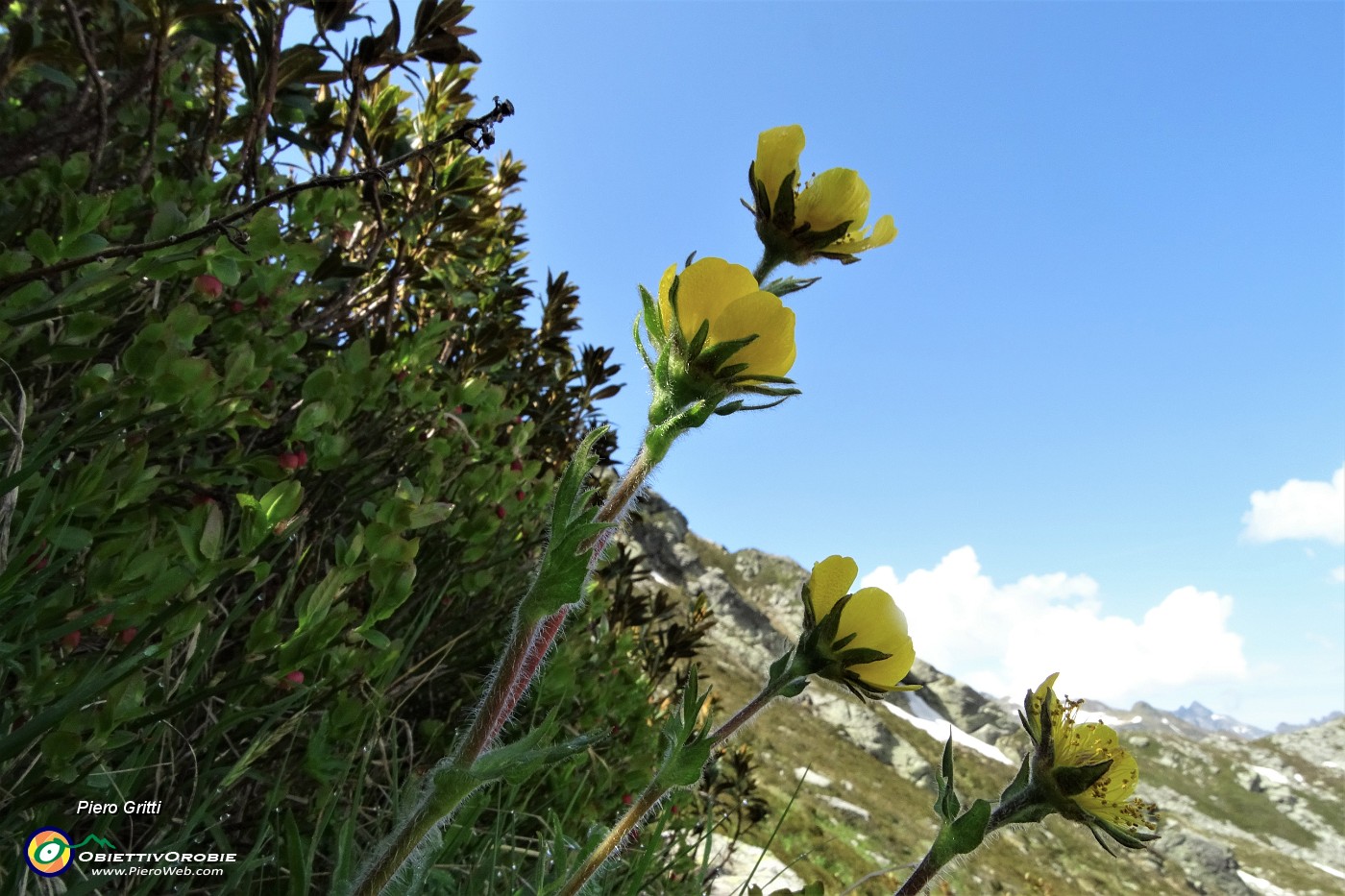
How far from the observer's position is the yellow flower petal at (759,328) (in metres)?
0.89

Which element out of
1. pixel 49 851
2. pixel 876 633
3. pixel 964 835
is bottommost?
pixel 49 851

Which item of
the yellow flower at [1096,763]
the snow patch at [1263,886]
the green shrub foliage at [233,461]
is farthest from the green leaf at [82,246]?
the snow patch at [1263,886]

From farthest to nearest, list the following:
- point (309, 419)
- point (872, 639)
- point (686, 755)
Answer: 1. point (309, 419)
2. point (872, 639)
3. point (686, 755)

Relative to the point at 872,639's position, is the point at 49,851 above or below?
below

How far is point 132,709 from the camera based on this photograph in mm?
952

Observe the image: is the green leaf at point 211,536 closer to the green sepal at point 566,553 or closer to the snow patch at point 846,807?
the green sepal at point 566,553

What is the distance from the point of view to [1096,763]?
1224 mm

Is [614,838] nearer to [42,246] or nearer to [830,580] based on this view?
[830,580]

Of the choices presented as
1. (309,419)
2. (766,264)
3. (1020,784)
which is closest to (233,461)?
(309,419)

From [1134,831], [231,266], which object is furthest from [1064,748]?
[231,266]

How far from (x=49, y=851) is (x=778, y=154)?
4.78 ft

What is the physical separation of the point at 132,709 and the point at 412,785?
0.41 meters

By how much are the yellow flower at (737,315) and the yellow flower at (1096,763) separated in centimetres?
89

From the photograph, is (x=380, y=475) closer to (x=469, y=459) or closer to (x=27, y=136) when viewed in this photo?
(x=469, y=459)
